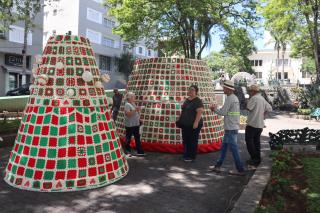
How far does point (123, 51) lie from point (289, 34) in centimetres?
3153

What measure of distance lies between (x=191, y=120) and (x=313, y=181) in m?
2.96

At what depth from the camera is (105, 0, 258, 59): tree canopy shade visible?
2278 cm

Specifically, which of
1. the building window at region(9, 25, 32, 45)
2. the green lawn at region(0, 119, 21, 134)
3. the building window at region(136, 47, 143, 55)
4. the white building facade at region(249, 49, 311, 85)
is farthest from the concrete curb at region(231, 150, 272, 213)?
the white building facade at region(249, 49, 311, 85)

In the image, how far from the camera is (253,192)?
5344mm

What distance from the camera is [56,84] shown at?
5914 mm

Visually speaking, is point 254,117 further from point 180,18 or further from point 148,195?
point 180,18

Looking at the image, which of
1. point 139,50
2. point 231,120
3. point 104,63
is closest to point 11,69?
point 104,63

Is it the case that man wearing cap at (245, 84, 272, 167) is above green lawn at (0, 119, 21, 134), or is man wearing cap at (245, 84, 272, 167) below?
above

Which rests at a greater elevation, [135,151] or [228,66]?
[228,66]

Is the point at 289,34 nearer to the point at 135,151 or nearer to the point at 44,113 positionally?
the point at 135,151

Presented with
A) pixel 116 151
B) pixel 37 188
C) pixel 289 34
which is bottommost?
pixel 37 188

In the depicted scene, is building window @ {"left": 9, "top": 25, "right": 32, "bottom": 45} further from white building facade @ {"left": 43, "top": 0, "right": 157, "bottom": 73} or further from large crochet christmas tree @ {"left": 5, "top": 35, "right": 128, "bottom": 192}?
large crochet christmas tree @ {"left": 5, "top": 35, "right": 128, "bottom": 192}

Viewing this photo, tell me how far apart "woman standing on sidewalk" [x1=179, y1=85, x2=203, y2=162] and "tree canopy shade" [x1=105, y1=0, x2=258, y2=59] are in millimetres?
14664

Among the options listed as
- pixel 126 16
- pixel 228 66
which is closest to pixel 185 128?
pixel 126 16
